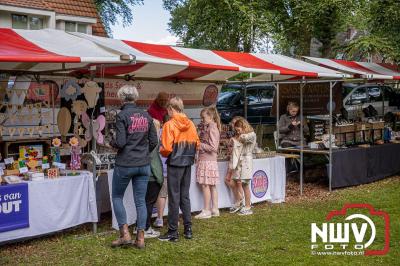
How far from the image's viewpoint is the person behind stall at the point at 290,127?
9.09 metres

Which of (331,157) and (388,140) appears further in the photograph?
(388,140)

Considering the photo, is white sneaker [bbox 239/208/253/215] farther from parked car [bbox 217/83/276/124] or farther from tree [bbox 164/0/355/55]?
tree [bbox 164/0/355/55]

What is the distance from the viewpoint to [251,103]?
15609 millimetres

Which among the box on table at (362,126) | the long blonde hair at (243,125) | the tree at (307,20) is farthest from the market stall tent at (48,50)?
the tree at (307,20)

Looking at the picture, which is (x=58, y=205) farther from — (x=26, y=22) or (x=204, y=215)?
(x=26, y=22)

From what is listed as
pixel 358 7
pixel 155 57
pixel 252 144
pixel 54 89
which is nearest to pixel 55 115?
pixel 54 89

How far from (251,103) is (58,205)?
34.4 ft

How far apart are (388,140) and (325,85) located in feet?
8.13

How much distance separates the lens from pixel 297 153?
934 centimetres

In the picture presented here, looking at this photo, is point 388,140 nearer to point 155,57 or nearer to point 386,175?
point 386,175

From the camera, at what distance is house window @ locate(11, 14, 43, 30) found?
1939 centimetres

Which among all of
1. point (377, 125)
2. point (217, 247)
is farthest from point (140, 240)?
point (377, 125)

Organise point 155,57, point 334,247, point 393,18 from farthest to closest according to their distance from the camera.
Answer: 1. point 393,18
2. point 155,57
3. point 334,247

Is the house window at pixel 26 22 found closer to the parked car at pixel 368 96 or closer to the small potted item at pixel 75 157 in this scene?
the parked car at pixel 368 96
